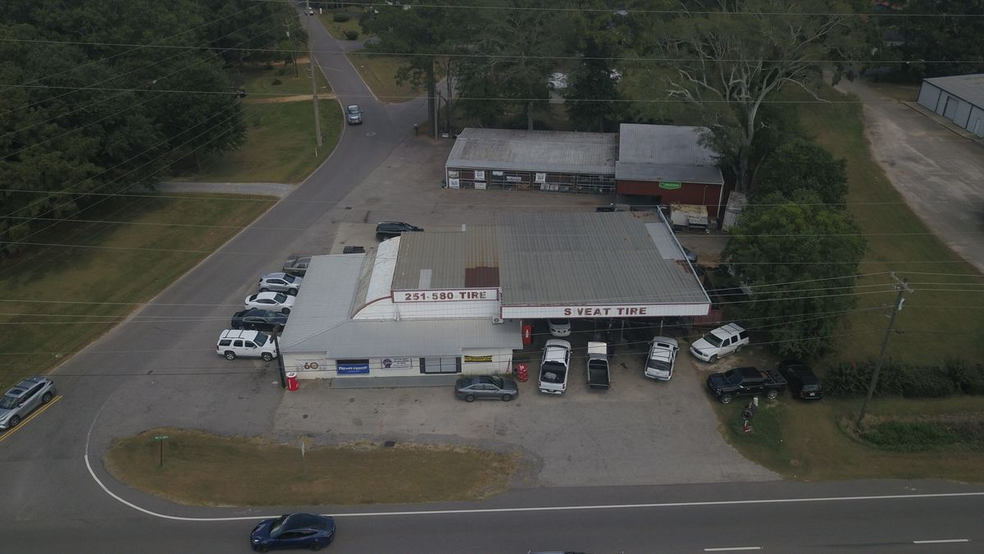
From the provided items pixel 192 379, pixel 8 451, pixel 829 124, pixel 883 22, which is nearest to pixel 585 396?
pixel 192 379

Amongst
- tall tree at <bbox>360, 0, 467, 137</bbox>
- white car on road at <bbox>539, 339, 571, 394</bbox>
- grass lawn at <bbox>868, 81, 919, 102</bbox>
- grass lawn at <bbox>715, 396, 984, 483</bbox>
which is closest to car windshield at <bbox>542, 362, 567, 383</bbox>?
white car on road at <bbox>539, 339, 571, 394</bbox>

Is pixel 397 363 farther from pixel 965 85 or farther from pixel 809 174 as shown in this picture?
pixel 965 85

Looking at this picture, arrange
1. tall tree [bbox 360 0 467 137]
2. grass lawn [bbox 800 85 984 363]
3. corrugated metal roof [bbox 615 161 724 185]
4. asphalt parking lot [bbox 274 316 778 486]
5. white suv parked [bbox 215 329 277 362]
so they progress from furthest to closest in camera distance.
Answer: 1. tall tree [bbox 360 0 467 137]
2. corrugated metal roof [bbox 615 161 724 185]
3. grass lawn [bbox 800 85 984 363]
4. white suv parked [bbox 215 329 277 362]
5. asphalt parking lot [bbox 274 316 778 486]

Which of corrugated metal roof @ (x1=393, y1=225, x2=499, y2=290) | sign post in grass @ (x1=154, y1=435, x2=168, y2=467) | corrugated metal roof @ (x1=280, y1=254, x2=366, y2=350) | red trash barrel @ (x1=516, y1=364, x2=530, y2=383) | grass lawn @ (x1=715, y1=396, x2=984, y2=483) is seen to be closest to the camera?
sign post in grass @ (x1=154, y1=435, x2=168, y2=467)

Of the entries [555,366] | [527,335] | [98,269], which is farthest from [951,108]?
[98,269]

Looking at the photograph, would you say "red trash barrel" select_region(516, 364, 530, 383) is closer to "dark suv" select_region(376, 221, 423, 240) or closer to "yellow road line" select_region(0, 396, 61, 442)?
"dark suv" select_region(376, 221, 423, 240)

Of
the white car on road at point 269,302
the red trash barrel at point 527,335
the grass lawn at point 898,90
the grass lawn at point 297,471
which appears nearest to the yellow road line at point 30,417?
the grass lawn at point 297,471

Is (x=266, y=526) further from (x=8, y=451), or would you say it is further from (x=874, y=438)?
(x=874, y=438)
